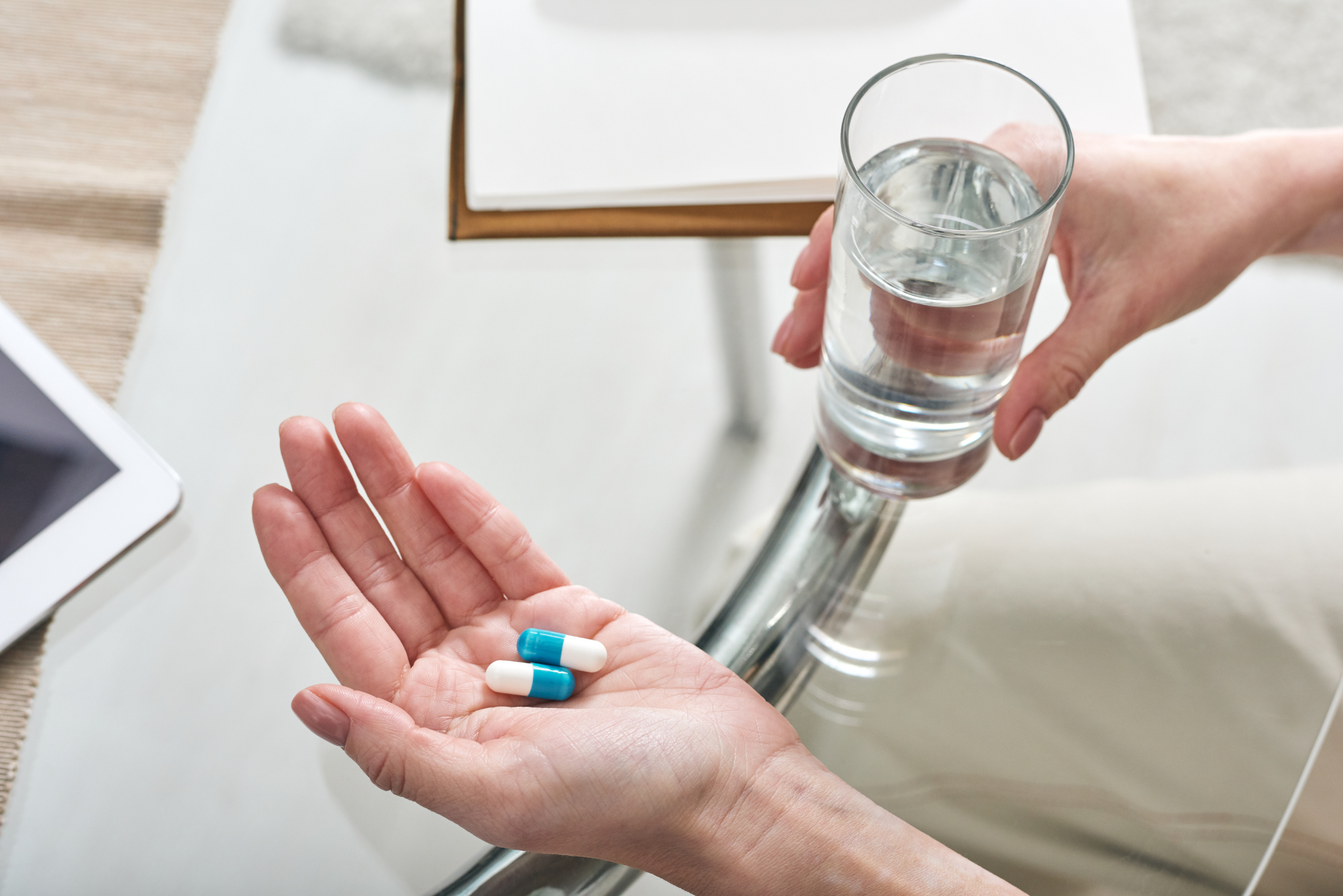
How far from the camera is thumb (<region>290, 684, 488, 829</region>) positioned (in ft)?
2.01

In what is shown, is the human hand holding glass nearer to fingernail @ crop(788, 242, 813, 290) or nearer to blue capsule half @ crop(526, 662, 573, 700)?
fingernail @ crop(788, 242, 813, 290)

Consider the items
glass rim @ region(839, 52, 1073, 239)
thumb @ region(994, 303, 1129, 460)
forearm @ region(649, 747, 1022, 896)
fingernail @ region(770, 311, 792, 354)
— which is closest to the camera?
glass rim @ region(839, 52, 1073, 239)

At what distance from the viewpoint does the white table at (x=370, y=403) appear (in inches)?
28.7

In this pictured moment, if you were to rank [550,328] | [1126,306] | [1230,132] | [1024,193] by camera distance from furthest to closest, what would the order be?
[1230,132], [550,328], [1126,306], [1024,193]

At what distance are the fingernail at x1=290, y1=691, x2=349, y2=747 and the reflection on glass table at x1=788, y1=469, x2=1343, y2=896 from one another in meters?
0.34

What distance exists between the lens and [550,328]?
927mm

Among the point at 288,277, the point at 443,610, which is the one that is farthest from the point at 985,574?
the point at 288,277

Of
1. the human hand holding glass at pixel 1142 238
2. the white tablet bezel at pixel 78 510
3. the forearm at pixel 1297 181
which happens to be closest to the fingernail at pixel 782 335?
the human hand holding glass at pixel 1142 238

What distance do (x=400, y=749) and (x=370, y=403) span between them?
38 cm

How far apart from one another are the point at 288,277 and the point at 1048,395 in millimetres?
729

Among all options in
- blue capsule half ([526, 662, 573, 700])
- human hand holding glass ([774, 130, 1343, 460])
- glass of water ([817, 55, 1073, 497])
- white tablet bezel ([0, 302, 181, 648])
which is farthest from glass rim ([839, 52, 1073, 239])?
white tablet bezel ([0, 302, 181, 648])

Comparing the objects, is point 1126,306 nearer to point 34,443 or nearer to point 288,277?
point 288,277

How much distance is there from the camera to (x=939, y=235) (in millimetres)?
558

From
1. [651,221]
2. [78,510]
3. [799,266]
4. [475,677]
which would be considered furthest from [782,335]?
[78,510]
